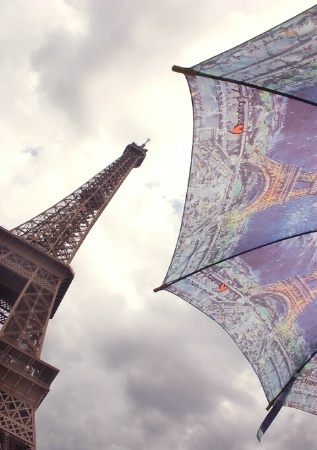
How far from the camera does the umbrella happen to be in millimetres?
5688

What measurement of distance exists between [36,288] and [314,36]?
28.8m

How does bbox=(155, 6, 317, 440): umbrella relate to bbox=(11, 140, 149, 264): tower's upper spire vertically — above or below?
below

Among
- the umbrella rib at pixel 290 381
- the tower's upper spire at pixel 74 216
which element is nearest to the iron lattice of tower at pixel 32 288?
the tower's upper spire at pixel 74 216

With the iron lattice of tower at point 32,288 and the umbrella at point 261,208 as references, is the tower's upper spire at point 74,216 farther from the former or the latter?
the umbrella at point 261,208

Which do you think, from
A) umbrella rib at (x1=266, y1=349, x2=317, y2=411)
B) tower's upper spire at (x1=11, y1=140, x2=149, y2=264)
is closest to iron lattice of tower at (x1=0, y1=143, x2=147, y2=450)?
tower's upper spire at (x1=11, y1=140, x2=149, y2=264)

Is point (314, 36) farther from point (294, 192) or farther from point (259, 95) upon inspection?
point (294, 192)

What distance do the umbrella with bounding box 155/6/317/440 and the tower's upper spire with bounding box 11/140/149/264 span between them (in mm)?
Answer: 28698

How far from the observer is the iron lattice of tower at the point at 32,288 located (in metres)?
24.2

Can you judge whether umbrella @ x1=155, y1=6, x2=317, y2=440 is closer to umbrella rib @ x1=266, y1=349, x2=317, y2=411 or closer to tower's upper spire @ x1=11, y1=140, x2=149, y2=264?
umbrella rib @ x1=266, y1=349, x2=317, y2=411

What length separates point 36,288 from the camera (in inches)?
Answer: 1228

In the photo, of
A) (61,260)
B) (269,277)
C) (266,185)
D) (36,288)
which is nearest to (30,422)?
(36,288)

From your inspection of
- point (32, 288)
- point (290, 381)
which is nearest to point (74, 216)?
point (32, 288)

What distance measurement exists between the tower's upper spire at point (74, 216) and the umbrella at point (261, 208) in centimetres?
2870

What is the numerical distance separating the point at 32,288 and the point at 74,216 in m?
11.2
